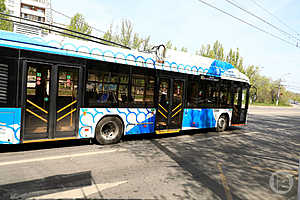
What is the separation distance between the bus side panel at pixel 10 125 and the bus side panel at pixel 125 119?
5.34 feet

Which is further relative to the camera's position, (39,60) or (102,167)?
(39,60)

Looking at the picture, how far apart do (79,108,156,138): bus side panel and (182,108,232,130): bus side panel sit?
184cm

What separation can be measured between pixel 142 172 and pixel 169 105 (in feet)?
13.2

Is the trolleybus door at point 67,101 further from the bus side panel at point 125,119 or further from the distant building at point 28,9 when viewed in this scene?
the distant building at point 28,9

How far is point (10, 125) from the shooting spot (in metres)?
5.00

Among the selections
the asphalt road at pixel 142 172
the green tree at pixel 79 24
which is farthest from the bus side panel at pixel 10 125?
the green tree at pixel 79 24

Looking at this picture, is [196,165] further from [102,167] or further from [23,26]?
[23,26]

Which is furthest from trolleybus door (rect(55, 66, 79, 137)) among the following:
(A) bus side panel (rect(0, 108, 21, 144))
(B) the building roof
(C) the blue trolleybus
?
(A) bus side panel (rect(0, 108, 21, 144))

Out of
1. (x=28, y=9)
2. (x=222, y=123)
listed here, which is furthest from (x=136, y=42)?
(x=28, y=9)

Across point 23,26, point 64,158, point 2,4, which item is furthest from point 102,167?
point 2,4

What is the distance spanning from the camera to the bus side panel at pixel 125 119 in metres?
6.07

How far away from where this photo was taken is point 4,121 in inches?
194

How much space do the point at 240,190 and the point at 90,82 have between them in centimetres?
503

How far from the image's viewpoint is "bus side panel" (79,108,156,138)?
19.9 ft
